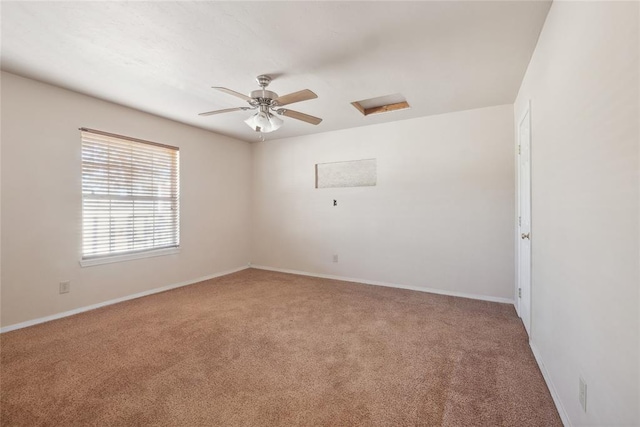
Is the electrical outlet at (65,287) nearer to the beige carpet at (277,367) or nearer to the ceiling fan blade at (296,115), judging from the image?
the beige carpet at (277,367)

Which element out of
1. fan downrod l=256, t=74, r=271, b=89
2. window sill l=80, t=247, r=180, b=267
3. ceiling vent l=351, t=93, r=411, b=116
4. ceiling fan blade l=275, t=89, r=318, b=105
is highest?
ceiling vent l=351, t=93, r=411, b=116

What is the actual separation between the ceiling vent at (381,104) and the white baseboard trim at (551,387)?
2.82 meters

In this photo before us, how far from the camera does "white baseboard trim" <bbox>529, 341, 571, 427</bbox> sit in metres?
1.53

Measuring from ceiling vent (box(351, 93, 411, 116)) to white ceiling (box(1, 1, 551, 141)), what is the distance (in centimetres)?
22

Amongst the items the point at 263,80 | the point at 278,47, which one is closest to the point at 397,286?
the point at 263,80

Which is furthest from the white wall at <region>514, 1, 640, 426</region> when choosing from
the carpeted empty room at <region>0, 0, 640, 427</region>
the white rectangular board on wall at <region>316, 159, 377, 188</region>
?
the white rectangular board on wall at <region>316, 159, 377, 188</region>

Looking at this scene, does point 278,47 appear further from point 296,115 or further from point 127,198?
point 127,198

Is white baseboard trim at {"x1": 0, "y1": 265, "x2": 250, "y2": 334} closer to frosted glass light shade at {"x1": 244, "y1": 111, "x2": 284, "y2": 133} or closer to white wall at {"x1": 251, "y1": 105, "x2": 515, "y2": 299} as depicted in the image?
white wall at {"x1": 251, "y1": 105, "x2": 515, "y2": 299}

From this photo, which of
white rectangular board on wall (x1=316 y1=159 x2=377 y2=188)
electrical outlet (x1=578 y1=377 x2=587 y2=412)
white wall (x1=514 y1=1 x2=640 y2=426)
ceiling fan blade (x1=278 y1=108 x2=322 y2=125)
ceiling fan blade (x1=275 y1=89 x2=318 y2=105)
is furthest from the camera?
white rectangular board on wall (x1=316 y1=159 x2=377 y2=188)

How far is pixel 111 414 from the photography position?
1.63 metres


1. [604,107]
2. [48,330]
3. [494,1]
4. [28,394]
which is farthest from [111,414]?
[494,1]

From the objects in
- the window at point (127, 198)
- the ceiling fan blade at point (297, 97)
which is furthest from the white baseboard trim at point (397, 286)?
the ceiling fan blade at point (297, 97)

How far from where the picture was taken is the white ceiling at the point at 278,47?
1.83 meters

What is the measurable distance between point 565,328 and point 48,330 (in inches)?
163
